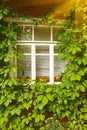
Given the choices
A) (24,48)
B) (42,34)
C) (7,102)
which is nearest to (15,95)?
(7,102)

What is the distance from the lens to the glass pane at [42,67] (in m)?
6.09

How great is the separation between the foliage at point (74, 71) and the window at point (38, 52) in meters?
0.33

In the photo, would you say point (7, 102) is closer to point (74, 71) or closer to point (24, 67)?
point (24, 67)

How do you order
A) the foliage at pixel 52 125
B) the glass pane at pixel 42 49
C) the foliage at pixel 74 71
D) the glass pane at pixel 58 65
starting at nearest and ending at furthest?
the foliage at pixel 52 125, the foliage at pixel 74 71, the glass pane at pixel 42 49, the glass pane at pixel 58 65

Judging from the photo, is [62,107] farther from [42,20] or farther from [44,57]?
[42,20]

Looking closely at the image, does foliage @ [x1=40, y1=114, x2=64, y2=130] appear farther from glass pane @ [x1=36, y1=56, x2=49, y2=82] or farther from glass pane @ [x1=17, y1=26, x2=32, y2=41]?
glass pane @ [x1=17, y1=26, x2=32, y2=41]

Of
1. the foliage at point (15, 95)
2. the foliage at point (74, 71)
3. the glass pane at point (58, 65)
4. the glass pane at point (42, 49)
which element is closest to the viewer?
the foliage at point (15, 95)

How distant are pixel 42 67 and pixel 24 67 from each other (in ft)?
1.37

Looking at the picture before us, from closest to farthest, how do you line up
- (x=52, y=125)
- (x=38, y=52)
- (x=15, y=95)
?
(x=52, y=125)
(x=15, y=95)
(x=38, y=52)

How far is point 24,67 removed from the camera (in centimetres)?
602

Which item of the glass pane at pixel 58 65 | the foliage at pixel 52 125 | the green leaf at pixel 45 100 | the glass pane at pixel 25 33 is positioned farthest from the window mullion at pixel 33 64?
the foliage at pixel 52 125

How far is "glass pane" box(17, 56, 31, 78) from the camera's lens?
6.00m

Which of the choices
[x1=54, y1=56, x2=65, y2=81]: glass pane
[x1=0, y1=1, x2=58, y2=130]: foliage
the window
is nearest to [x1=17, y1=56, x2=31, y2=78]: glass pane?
the window

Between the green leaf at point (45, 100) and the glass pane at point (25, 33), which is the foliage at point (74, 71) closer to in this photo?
the green leaf at point (45, 100)
